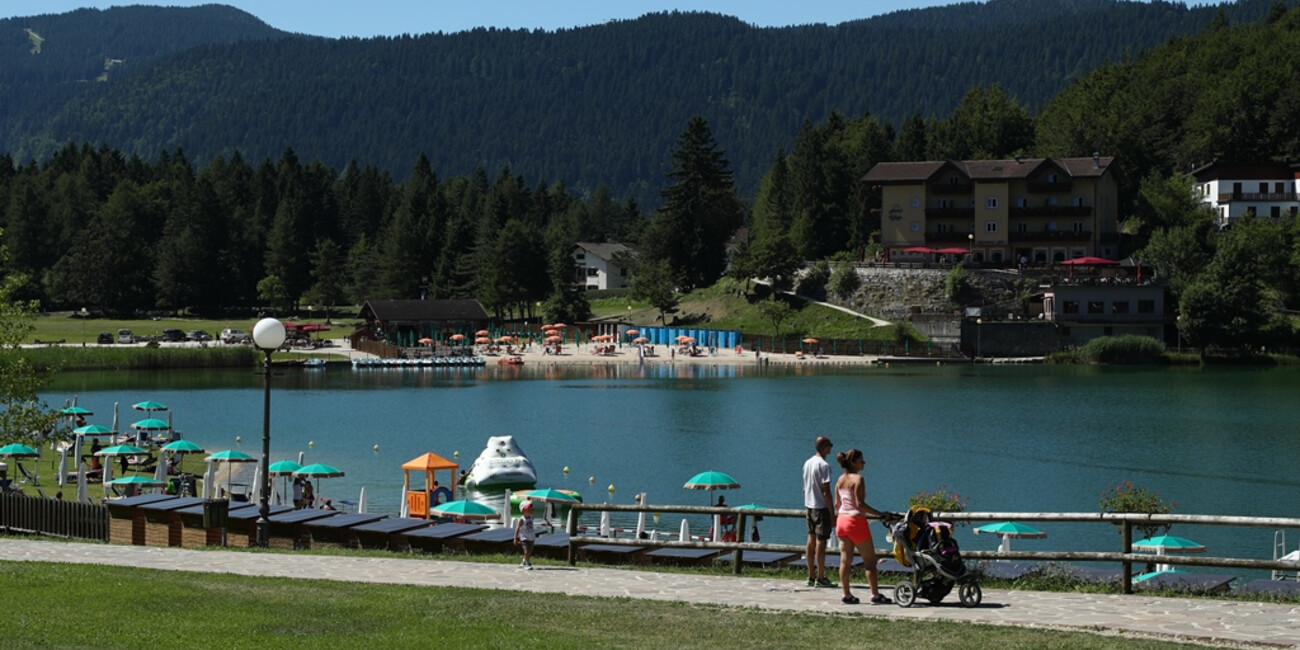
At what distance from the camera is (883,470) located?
48.0 m

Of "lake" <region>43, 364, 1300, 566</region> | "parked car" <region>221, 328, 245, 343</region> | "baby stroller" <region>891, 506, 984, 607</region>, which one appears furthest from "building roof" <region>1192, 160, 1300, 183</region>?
"baby stroller" <region>891, 506, 984, 607</region>

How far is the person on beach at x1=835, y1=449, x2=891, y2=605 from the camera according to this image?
1548cm

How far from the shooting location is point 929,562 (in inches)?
600

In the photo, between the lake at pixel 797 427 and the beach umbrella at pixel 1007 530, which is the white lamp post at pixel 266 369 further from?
the beach umbrella at pixel 1007 530

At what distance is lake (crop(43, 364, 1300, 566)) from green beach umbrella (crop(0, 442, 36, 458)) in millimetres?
8275

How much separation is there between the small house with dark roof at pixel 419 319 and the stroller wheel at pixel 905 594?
98209 millimetres

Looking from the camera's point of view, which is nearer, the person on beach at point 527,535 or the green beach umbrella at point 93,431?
the person on beach at point 527,535

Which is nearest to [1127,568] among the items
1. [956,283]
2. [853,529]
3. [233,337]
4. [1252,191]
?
[853,529]

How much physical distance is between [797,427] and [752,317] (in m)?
49.0

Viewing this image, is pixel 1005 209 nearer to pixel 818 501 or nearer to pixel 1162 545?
pixel 1162 545

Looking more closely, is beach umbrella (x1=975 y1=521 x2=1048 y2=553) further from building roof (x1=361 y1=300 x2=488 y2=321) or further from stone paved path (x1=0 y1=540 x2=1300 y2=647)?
building roof (x1=361 y1=300 x2=488 y2=321)

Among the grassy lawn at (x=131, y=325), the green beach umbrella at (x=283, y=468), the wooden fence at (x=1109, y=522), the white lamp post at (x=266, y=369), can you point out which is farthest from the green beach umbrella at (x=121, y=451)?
the grassy lawn at (x=131, y=325)

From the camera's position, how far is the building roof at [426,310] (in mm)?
113750

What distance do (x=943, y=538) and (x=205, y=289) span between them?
415 ft
